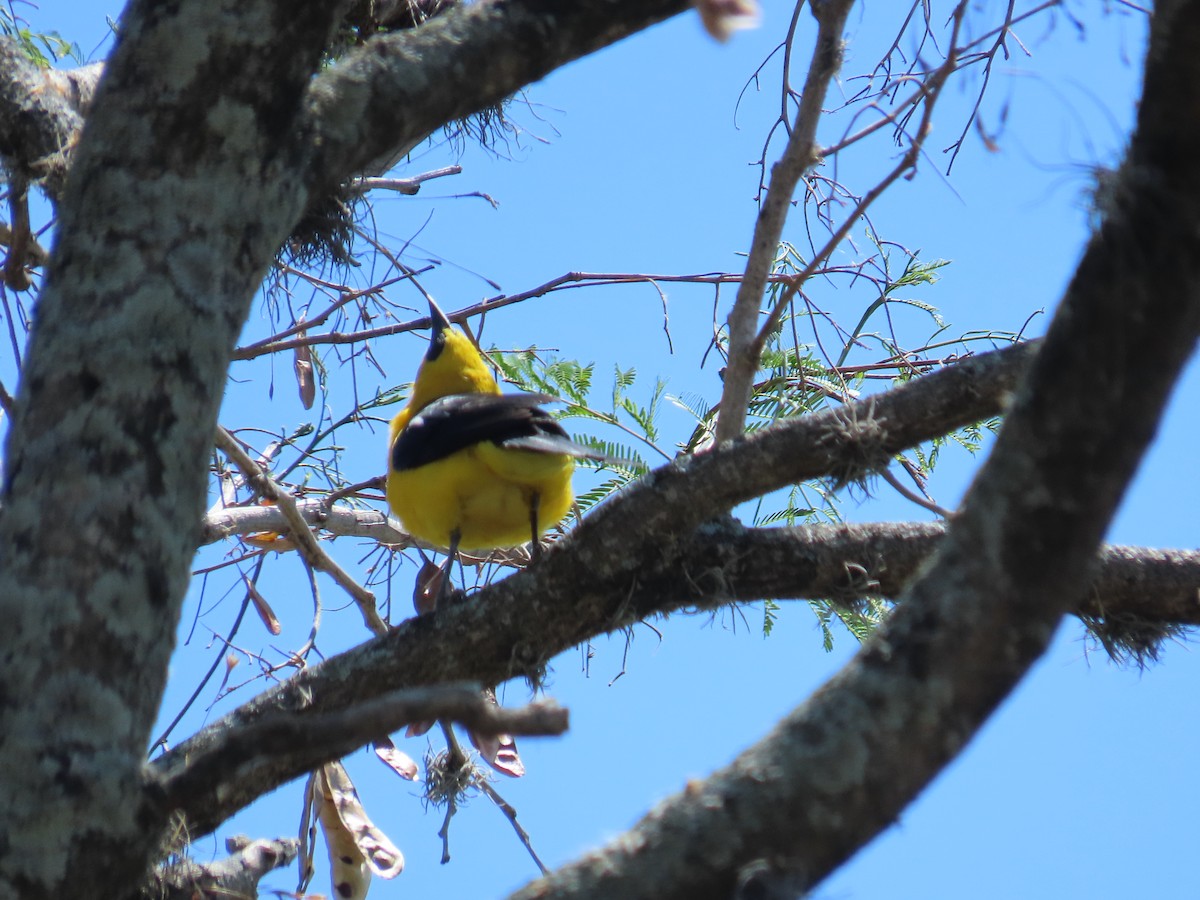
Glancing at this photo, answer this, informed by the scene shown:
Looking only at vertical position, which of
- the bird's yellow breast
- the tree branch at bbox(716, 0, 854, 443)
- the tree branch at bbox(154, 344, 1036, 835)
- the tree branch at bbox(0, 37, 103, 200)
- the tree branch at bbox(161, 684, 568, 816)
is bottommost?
the tree branch at bbox(161, 684, 568, 816)

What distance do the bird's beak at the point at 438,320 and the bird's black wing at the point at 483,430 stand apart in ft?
2.87

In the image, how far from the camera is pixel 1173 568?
3186 mm

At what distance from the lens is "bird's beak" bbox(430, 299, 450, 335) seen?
5.36 meters

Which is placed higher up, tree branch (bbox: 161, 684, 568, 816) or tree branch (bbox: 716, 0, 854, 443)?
tree branch (bbox: 716, 0, 854, 443)

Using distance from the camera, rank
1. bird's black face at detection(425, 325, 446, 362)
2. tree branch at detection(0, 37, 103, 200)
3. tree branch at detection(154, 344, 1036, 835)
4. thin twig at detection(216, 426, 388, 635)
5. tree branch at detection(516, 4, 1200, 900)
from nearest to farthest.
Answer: tree branch at detection(516, 4, 1200, 900) → tree branch at detection(154, 344, 1036, 835) → tree branch at detection(0, 37, 103, 200) → thin twig at detection(216, 426, 388, 635) → bird's black face at detection(425, 325, 446, 362)

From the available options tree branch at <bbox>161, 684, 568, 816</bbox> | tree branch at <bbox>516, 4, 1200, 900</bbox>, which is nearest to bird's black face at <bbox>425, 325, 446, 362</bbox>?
tree branch at <bbox>161, 684, 568, 816</bbox>

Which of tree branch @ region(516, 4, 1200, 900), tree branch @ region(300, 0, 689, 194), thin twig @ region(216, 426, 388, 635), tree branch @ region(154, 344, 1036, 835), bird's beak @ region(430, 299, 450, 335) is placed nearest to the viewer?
tree branch @ region(516, 4, 1200, 900)

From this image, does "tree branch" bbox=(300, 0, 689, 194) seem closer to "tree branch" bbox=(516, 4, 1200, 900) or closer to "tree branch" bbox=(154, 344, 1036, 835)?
"tree branch" bbox=(154, 344, 1036, 835)

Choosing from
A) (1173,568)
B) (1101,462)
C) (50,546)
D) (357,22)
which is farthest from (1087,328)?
(357,22)

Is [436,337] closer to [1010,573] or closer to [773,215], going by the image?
[773,215]

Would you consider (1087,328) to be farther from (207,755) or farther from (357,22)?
(357,22)

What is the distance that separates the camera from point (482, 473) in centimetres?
425

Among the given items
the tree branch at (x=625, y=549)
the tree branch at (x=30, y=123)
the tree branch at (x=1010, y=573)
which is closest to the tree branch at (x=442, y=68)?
the tree branch at (x=625, y=549)

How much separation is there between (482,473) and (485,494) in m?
0.08
